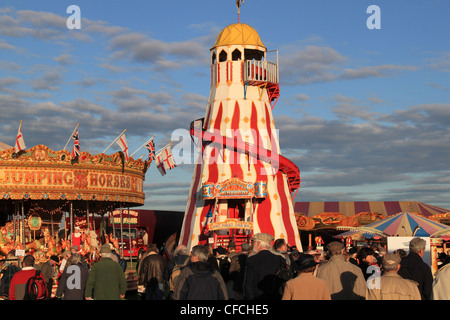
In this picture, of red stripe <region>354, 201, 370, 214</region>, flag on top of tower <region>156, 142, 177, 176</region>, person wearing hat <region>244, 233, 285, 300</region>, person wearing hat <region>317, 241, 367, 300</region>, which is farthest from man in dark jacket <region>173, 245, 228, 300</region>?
red stripe <region>354, 201, 370, 214</region>

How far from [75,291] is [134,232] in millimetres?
37570

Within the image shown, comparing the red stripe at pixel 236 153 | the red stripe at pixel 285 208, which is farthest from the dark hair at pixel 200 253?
the red stripe at pixel 285 208

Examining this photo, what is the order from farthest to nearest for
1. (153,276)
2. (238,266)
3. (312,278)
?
1. (153,276)
2. (238,266)
3. (312,278)

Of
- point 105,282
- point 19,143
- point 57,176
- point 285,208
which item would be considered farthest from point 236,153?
point 105,282

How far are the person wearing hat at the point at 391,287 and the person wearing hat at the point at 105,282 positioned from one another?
15.9 ft

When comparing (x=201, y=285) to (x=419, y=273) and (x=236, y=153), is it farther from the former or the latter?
(x=236, y=153)

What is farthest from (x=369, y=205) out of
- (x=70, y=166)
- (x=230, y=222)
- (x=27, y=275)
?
(x=27, y=275)

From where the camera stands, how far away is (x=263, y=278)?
10.2m

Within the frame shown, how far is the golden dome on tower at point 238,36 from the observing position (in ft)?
132

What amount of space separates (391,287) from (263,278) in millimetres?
2441

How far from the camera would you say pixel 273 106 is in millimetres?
41688

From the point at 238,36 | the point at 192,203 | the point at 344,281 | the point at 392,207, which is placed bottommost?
the point at 344,281

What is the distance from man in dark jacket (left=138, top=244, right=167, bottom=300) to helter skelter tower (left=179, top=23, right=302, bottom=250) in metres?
22.6
